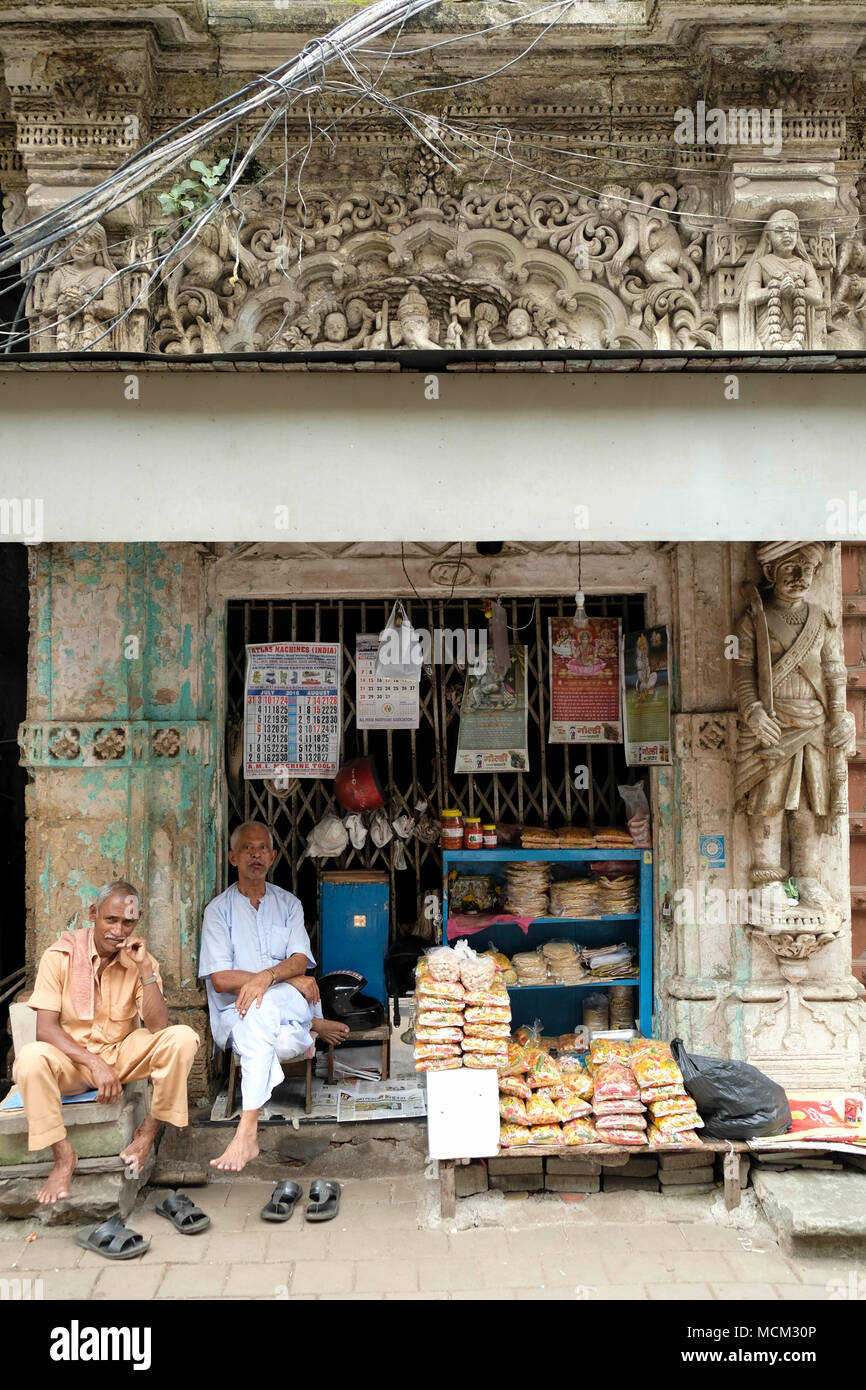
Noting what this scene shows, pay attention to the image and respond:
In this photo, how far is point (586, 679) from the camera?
18.9 ft

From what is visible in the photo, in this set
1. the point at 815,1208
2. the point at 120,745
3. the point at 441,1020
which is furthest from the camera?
the point at 120,745

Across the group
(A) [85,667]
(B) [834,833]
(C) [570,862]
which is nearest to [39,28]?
(A) [85,667]

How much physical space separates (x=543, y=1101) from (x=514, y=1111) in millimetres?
157

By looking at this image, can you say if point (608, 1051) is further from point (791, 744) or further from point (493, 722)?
point (493, 722)

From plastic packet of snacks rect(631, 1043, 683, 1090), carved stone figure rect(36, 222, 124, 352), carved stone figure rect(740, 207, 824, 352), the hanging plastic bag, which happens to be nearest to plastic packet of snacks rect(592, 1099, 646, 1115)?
plastic packet of snacks rect(631, 1043, 683, 1090)

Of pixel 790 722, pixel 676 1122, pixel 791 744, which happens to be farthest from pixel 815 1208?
pixel 790 722

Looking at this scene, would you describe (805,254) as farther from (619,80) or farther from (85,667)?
(85,667)

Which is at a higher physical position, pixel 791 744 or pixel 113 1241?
pixel 791 744

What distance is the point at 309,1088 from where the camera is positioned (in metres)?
5.07

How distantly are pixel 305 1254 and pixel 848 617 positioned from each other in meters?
4.45

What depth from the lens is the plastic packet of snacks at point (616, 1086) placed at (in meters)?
4.44

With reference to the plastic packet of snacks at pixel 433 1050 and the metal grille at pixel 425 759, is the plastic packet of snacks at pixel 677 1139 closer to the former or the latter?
the plastic packet of snacks at pixel 433 1050

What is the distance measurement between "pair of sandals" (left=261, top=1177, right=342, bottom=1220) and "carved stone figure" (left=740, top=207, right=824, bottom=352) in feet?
15.6

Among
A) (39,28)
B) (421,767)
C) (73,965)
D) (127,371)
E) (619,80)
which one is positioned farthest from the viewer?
(421,767)
